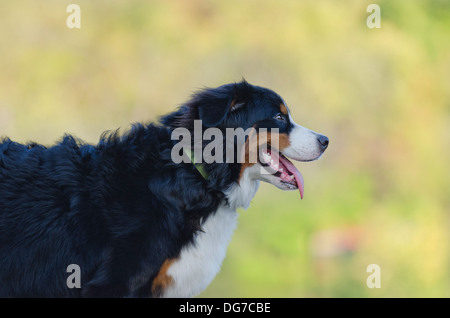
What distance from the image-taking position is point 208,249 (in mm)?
2906

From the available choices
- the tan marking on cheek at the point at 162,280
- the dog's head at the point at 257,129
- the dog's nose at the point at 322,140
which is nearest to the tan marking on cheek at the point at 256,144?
the dog's head at the point at 257,129

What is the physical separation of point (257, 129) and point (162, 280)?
1069mm

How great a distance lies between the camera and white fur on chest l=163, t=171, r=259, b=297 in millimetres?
2791

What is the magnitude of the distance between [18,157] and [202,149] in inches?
42.9

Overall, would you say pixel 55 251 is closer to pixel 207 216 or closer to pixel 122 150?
pixel 122 150

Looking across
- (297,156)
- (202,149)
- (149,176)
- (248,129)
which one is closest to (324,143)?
(297,156)

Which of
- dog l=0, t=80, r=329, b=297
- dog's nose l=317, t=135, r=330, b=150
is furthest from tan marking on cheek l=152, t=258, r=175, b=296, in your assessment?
dog's nose l=317, t=135, r=330, b=150

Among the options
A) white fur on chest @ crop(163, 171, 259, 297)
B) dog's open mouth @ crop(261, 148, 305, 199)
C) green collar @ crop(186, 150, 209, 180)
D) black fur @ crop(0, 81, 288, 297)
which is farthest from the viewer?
dog's open mouth @ crop(261, 148, 305, 199)

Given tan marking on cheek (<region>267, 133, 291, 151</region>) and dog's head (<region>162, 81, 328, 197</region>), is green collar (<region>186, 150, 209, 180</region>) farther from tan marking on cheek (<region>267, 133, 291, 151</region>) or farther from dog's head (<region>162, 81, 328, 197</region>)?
tan marking on cheek (<region>267, 133, 291, 151</region>)

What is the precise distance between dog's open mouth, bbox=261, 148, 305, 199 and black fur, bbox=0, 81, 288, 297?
0.23 metres

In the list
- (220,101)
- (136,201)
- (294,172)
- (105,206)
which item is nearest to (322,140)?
(294,172)

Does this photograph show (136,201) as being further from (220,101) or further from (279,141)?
(279,141)

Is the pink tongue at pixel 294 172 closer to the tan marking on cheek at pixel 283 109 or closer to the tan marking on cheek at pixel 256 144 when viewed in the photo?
the tan marking on cheek at pixel 256 144

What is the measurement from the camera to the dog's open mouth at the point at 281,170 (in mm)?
3051
